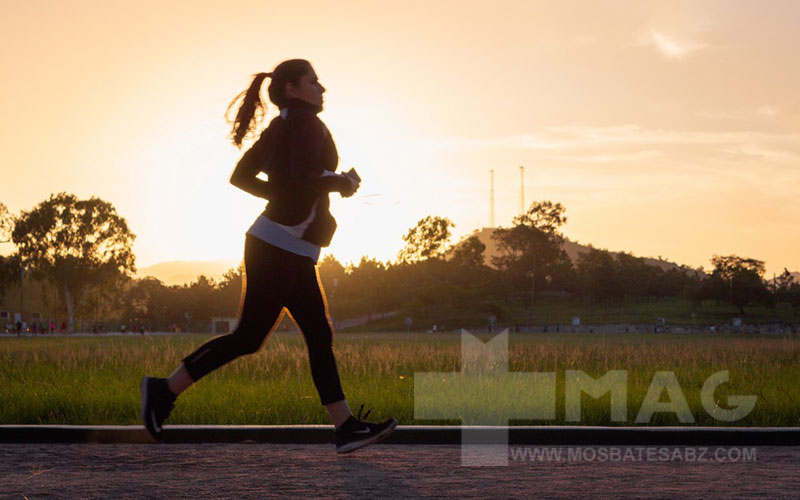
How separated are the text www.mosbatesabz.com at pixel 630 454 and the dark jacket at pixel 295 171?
2226mm

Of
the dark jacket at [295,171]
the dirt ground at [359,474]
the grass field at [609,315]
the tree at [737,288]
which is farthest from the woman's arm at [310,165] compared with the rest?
the tree at [737,288]

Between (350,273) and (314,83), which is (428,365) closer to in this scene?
(314,83)

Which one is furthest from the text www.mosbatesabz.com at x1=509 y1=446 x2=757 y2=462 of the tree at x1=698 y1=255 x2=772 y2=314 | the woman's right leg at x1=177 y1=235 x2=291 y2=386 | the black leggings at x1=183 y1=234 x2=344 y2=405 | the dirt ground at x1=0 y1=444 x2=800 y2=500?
the tree at x1=698 y1=255 x2=772 y2=314

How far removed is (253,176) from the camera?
165 inches

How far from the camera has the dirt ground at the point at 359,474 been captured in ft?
14.0

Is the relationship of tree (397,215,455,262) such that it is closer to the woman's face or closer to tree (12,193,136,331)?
tree (12,193,136,331)

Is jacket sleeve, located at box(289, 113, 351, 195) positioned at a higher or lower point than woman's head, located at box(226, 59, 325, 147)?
lower

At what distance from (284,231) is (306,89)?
76 centimetres

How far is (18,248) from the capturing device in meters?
68.9

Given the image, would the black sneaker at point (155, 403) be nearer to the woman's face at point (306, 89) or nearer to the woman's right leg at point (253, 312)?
the woman's right leg at point (253, 312)

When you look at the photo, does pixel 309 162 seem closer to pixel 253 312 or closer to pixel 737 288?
pixel 253 312

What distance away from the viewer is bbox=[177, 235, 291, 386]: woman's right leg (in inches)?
161

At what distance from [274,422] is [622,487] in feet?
11.8

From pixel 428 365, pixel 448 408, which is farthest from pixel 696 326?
pixel 448 408
